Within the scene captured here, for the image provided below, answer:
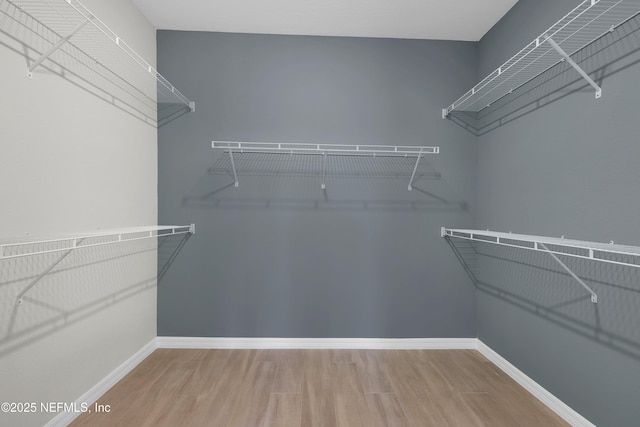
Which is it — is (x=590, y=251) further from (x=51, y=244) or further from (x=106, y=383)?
(x=106, y=383)

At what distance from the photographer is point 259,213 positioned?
2.47 m

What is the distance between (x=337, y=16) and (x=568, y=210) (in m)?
1.96

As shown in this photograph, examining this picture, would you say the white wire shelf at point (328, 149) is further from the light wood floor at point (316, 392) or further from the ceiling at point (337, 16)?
the light wood floor at point (316, 392)

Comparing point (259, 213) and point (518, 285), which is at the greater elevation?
point (259, 213)

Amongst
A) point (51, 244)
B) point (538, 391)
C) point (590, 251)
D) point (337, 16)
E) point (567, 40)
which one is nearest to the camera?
point (590, 251)

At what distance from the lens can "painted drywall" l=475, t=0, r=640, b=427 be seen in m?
1.35

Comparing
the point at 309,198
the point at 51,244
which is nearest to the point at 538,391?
the point at 309,198

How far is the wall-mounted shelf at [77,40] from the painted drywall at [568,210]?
227 cm

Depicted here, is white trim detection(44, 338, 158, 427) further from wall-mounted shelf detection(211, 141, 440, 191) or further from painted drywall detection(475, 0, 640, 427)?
painted drywall detection(475, 0, 640, 427)

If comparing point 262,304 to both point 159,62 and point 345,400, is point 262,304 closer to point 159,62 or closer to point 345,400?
point 345,400

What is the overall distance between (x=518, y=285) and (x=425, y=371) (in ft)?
2.85

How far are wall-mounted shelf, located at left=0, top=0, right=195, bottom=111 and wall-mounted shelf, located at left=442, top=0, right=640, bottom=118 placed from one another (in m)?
1.99

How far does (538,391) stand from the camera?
1823mm

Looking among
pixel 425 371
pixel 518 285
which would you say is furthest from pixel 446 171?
pixel 425 371
